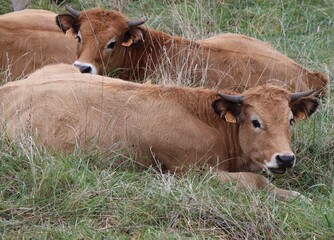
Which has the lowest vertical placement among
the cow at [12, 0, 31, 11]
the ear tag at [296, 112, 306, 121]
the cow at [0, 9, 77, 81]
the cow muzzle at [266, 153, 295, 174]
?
the cow at [12, 0, 31, 11]

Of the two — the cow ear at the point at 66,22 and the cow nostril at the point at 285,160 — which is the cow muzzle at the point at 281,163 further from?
the cow ear at the point at 66,22

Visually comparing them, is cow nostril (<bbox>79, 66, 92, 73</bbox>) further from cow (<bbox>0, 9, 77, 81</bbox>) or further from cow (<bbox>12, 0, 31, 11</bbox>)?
cow (<bbox>12, 0, 31, 11</bbox>)

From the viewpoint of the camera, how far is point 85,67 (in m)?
11.8

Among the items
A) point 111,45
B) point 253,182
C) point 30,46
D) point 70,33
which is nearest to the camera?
point 253,182

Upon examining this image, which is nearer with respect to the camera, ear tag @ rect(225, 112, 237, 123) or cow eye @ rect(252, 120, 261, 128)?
cow eye @ rect(252, 120, 261, 128)

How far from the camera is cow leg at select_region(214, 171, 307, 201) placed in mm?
8961

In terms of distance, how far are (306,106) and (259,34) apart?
4.23m

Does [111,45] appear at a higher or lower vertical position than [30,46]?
higher

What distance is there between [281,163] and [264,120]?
45cm

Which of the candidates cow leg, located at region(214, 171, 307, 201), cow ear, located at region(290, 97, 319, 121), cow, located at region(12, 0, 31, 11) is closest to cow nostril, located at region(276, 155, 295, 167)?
cow leg, located at region(214, 171, 307, 201)

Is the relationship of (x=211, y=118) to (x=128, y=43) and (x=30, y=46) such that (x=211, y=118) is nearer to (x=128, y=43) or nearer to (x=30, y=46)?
(x=128, y=43)

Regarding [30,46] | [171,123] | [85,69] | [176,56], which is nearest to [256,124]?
[171,123]

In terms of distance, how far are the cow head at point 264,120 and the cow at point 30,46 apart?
10.8 feet

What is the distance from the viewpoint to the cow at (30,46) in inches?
485
